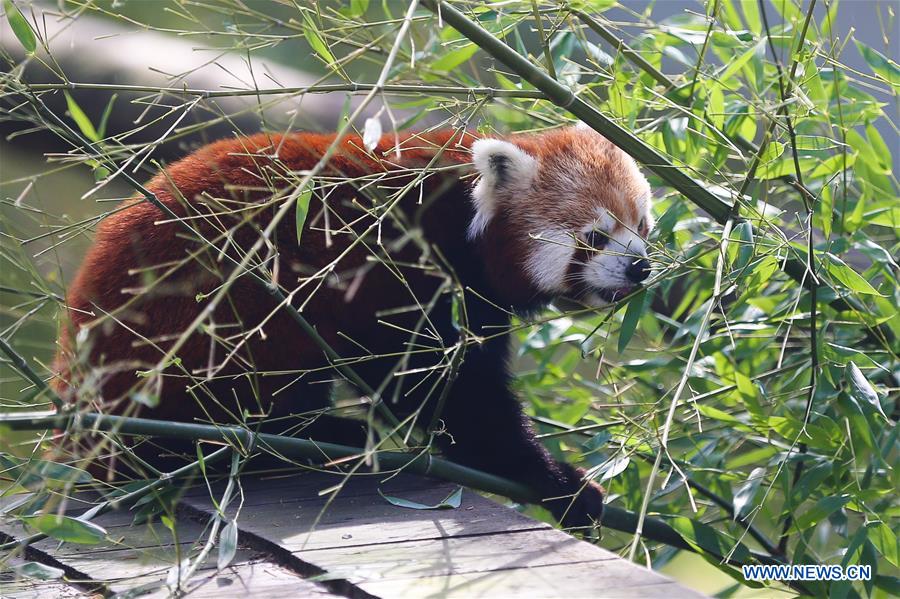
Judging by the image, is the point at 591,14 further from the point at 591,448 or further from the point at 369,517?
the point at 369,517

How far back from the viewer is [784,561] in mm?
2062

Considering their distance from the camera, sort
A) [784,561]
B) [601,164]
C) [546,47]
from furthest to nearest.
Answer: [601,164]
[784,561]
[546,47]

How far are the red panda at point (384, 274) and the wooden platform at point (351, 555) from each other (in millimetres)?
207

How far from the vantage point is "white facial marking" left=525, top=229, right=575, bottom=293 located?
2.26 metres

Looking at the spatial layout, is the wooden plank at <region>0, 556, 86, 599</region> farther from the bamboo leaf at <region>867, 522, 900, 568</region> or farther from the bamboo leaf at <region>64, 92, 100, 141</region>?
the bamboo leaf at <region>867, 522, 900, 568</region>

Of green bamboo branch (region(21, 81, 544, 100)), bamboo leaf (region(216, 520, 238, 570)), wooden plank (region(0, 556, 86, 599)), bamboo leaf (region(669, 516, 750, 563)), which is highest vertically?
green bamboo branch (region(21, 81, 544, 100))

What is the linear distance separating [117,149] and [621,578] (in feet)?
3.68

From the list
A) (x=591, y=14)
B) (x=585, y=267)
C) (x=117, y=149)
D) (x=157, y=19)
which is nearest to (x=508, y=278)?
(x=585, y=267)

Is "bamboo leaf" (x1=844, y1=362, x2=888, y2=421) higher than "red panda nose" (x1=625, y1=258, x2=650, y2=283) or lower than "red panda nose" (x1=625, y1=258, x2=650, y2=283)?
lower

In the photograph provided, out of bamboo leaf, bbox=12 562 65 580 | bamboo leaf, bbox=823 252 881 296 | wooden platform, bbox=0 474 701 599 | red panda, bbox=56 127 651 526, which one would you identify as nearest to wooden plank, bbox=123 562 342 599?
wooden platform, bbox=0 474 701 599

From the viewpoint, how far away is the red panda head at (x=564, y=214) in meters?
2.20

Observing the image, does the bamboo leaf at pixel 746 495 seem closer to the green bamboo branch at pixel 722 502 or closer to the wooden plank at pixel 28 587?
the green bamboo branch at pixel 722 502

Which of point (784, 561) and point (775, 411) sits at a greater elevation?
point (775, 411)

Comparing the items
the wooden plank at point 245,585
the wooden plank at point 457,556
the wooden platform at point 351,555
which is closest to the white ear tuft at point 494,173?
the wooden platform at point 351,555
